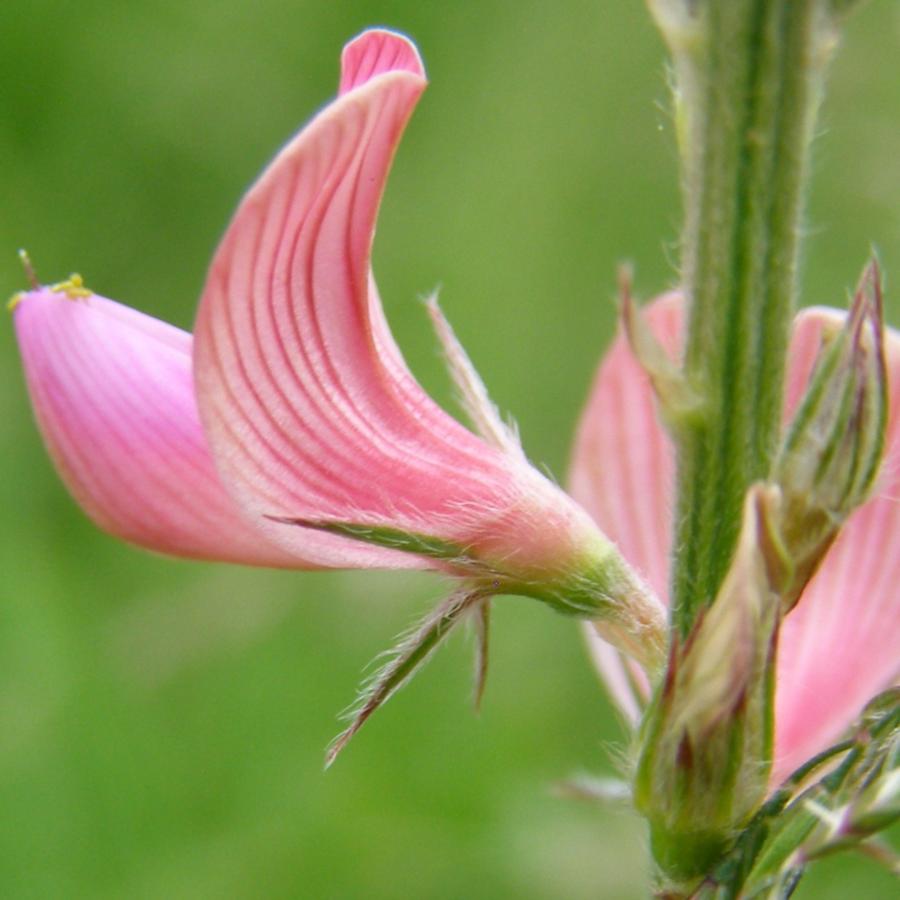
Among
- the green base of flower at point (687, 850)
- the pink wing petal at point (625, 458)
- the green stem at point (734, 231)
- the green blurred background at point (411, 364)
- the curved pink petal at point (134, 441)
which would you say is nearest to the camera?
the green stem at point (734, 231)

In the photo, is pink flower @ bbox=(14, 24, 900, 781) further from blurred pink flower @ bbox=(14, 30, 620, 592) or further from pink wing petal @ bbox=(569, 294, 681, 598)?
pink wing petal @ bbox=(569, 294, 681, 598)

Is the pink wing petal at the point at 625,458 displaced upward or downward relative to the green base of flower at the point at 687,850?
upward

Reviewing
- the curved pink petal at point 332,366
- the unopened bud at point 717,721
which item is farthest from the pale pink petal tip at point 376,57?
the unopened bud at point 717,721

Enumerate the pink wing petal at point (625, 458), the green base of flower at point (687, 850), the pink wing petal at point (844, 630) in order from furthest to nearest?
1. the pink wing petal at point (625, 458)
2. the pink wing petal at point (844, 630)
3. the green base of flower at point (687, 850)

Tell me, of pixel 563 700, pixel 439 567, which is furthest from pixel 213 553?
pixel 563 700

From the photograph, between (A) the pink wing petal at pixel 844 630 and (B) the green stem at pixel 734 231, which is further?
(A) the pink wing petal at pixel 844 630

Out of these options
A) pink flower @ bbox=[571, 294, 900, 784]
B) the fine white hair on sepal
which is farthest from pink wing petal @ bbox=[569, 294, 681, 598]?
the fine white hair on sepal

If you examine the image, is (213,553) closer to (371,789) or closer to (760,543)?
Answer: (760,543)

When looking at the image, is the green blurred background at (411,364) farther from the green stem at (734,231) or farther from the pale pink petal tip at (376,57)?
the pale pink petal tip at (376,57)
